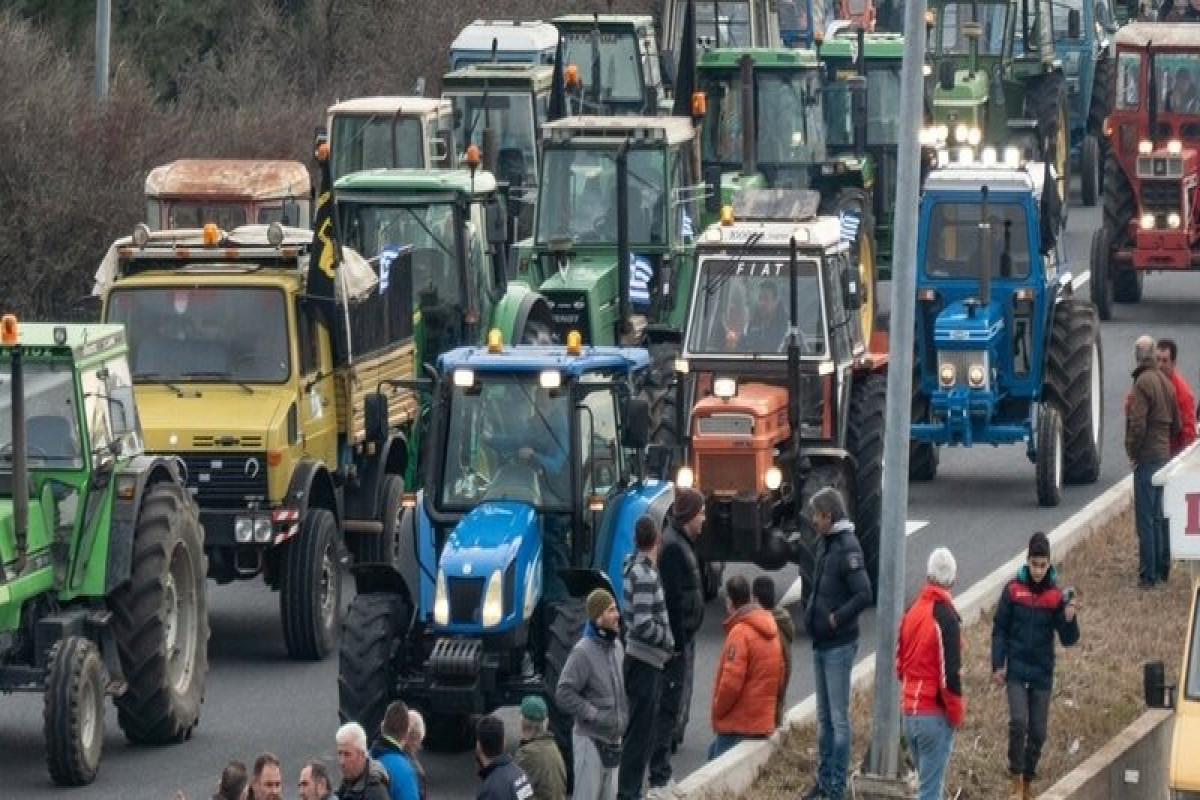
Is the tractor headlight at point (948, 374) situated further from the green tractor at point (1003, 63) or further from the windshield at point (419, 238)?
the green tractor at point (1003, 63)

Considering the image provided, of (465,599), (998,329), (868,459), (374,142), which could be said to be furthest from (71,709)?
(374,142)

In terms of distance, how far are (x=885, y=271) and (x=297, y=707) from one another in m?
17.3

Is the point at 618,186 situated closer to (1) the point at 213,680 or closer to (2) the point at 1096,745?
(1) the point at 213,680

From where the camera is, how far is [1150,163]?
3709cm

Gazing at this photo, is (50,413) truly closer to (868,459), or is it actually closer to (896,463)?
(896,463)

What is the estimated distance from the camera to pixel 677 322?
3017 centimetres

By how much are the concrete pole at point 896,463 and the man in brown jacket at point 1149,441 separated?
599 cm

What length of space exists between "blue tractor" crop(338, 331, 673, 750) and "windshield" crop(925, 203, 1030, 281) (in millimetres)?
7896

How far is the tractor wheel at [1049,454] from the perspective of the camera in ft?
94.7

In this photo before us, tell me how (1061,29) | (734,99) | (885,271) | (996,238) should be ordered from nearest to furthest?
(996,238), (734,99), (885,271), (1061,29)

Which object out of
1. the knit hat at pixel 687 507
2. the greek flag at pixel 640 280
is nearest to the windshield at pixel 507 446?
the knit hat at pixel 687 507

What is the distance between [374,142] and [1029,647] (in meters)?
17.6

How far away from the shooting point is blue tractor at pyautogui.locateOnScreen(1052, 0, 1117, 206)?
46.0 meters

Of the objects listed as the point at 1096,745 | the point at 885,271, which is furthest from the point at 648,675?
the point at 885,271
